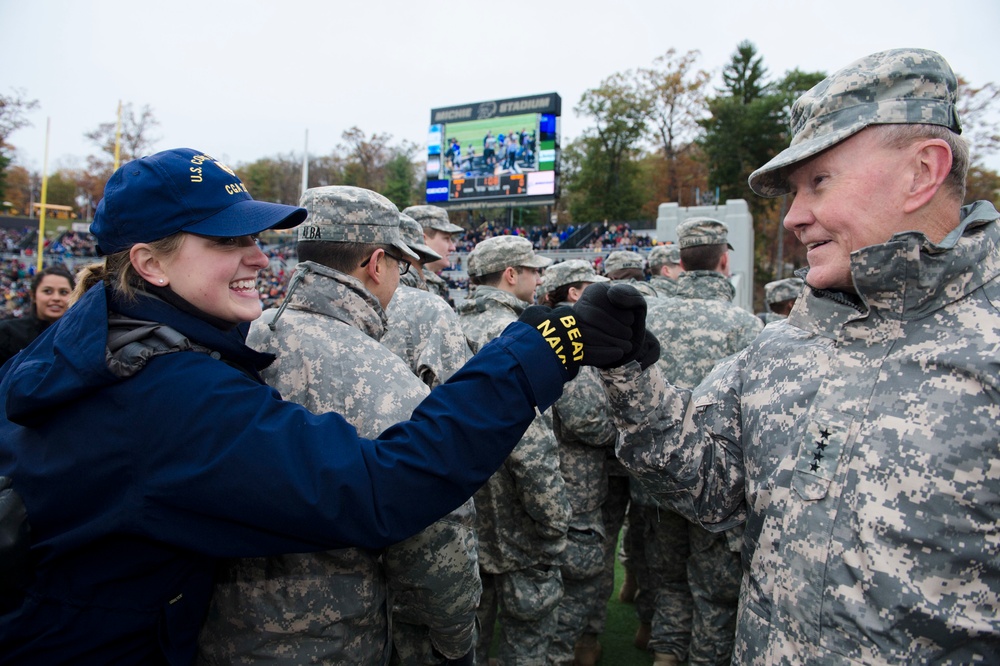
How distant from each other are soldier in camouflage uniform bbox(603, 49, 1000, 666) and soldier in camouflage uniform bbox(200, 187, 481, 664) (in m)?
0.73

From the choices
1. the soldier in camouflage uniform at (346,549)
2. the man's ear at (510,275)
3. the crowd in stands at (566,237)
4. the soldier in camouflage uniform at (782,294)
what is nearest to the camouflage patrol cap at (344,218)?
the soldier in camouflage uniform at (346,549)

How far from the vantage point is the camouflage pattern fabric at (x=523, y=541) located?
3.43 m

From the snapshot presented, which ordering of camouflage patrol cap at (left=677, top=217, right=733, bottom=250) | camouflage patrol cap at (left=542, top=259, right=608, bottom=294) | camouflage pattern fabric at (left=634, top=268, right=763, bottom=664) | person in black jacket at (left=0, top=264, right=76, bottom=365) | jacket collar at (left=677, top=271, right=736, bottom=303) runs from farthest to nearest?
person in black jacket at (left=0, top=264, right=76, bottom=365)
camouflage patrol cap at (left=542, top=259, right=608, bottom=294)
camouflage patrol cap at (left=677, top=217, right=733, bottom=250)
jacket collar at (left=677, top=271, right=736, bottom=303)
camouflage pattern fabric at (left=634, top=268, right=763, bottom=664)

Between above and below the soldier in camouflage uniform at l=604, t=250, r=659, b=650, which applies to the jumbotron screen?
above

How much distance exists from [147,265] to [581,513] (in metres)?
3.21

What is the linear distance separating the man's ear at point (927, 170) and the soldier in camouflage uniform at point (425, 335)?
237 cm

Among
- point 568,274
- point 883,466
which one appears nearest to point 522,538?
point 568,274

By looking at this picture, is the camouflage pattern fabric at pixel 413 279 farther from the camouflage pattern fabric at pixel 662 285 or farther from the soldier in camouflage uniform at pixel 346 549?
the camouflage pattern fabric at pixel 662 285

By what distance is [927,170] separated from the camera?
5.04 ft

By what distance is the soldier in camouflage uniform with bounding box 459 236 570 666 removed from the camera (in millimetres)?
3434

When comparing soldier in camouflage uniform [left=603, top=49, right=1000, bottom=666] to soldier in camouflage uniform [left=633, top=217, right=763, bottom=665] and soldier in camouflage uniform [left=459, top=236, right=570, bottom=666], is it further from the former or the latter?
soldier in camouflage uniform [left=633, top=217, right=763, bottom=665]

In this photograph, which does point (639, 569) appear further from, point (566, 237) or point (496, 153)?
point (566, 237)

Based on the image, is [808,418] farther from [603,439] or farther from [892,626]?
[603,439]

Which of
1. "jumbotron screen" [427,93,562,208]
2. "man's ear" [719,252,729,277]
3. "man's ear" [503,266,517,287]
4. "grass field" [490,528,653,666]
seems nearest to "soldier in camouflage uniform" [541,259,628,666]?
"grass field" [490,528,653,666]
